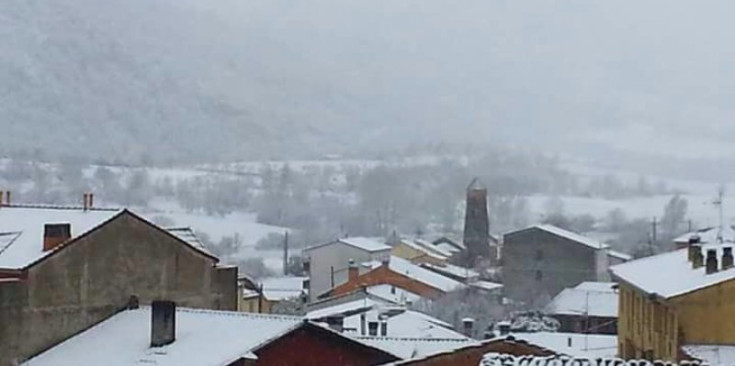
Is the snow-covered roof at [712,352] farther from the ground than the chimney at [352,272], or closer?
closer

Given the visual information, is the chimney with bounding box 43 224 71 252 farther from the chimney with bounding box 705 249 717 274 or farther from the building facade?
the building facade

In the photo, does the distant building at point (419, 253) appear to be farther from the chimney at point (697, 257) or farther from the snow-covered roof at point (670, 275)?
the chimney at point (697, 257)

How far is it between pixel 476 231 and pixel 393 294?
3016 cm

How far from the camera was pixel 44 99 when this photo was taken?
15725 centimetres

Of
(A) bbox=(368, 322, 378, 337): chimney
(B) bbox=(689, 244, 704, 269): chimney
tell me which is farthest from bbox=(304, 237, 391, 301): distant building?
(B) bbox=(689, 244, 704, 269): chimney

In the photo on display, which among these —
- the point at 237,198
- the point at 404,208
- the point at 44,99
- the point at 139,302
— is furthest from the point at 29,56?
the point at 139,302

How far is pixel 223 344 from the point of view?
66.1 feet

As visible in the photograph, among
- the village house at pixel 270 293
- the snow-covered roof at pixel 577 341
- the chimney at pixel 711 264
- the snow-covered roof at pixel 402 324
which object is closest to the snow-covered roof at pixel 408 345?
the chimney at pixel 711 264

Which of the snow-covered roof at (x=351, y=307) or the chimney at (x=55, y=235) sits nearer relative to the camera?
the chimney at (x=55, y=235)

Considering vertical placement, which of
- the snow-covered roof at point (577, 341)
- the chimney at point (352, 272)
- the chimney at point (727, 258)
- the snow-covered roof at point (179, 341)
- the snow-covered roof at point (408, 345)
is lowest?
the snow-covered roof at point (577, 341)

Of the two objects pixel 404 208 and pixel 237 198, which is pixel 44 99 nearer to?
pixel 237 198

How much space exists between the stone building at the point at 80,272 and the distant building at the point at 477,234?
60.6 m

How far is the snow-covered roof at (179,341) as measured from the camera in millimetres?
19922

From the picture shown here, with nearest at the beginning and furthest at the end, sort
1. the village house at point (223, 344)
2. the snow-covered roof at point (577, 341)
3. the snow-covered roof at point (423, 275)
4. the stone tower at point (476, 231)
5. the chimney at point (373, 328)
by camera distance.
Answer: the village house at point (223, 344) → the chimney at point (373, 328) → the snow-covered roof at point (577, 341) → the snow-covered roof at point (423, 275) → the stone tower at point (476, 231)
